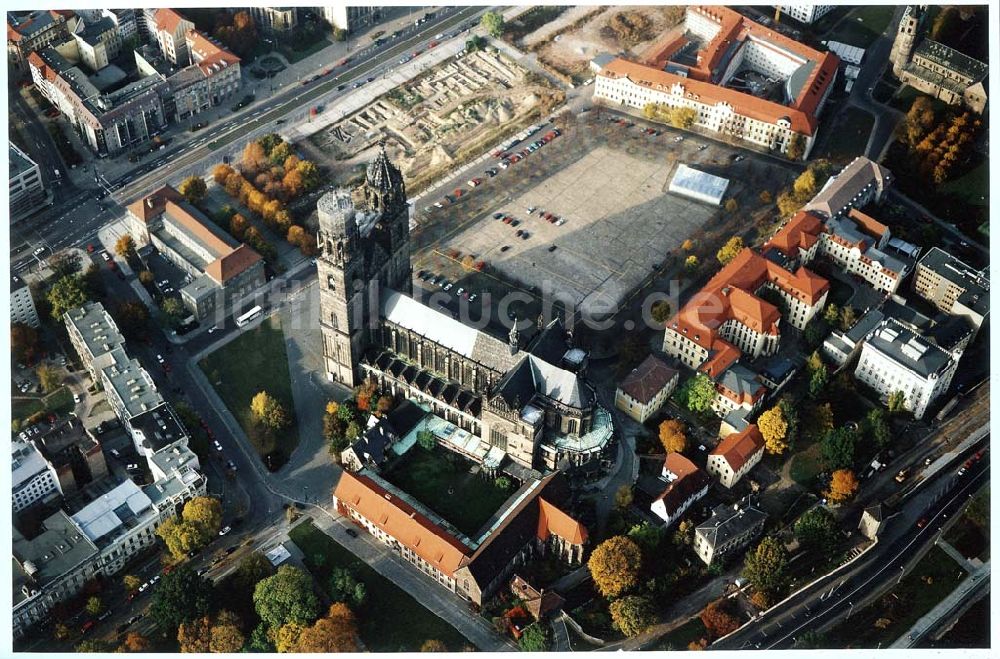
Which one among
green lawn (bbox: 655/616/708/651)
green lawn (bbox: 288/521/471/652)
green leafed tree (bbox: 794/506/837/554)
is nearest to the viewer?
green lawn (bbox: 655/616/708/651)

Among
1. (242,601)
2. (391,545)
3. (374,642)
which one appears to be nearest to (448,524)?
(391,545)

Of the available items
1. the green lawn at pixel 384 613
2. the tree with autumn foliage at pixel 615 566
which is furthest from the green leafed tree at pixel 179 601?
the tree with autumn foliage at pixel 615 566

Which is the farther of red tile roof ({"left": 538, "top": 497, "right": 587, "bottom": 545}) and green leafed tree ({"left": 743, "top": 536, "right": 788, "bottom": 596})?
red tile roof ({"left": 538, "top": 497, "right": 587, "bottom": 545})

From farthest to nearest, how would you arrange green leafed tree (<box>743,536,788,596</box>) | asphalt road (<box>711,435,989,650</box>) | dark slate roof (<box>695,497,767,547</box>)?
dark slate roof (<box>695,497,767,547</box>) < green leafed tree (<box>743,536,788,596</box>) < asphalt road (<box>711,435,989,650</box>)

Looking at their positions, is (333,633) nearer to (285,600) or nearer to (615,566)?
(285,600)

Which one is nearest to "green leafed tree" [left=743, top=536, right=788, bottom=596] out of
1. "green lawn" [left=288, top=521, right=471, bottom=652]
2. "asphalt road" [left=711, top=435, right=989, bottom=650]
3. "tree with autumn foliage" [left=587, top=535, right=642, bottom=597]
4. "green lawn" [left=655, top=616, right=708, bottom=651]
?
"asphalt road" [left=711, top=435, right=989, bottom=650]

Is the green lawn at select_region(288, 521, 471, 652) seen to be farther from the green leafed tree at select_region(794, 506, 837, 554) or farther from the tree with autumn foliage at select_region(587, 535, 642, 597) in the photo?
the green leafed tree at select_region(794, 506, 837, 554)

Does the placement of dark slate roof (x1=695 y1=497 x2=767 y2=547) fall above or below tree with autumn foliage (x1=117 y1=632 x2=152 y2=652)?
above
